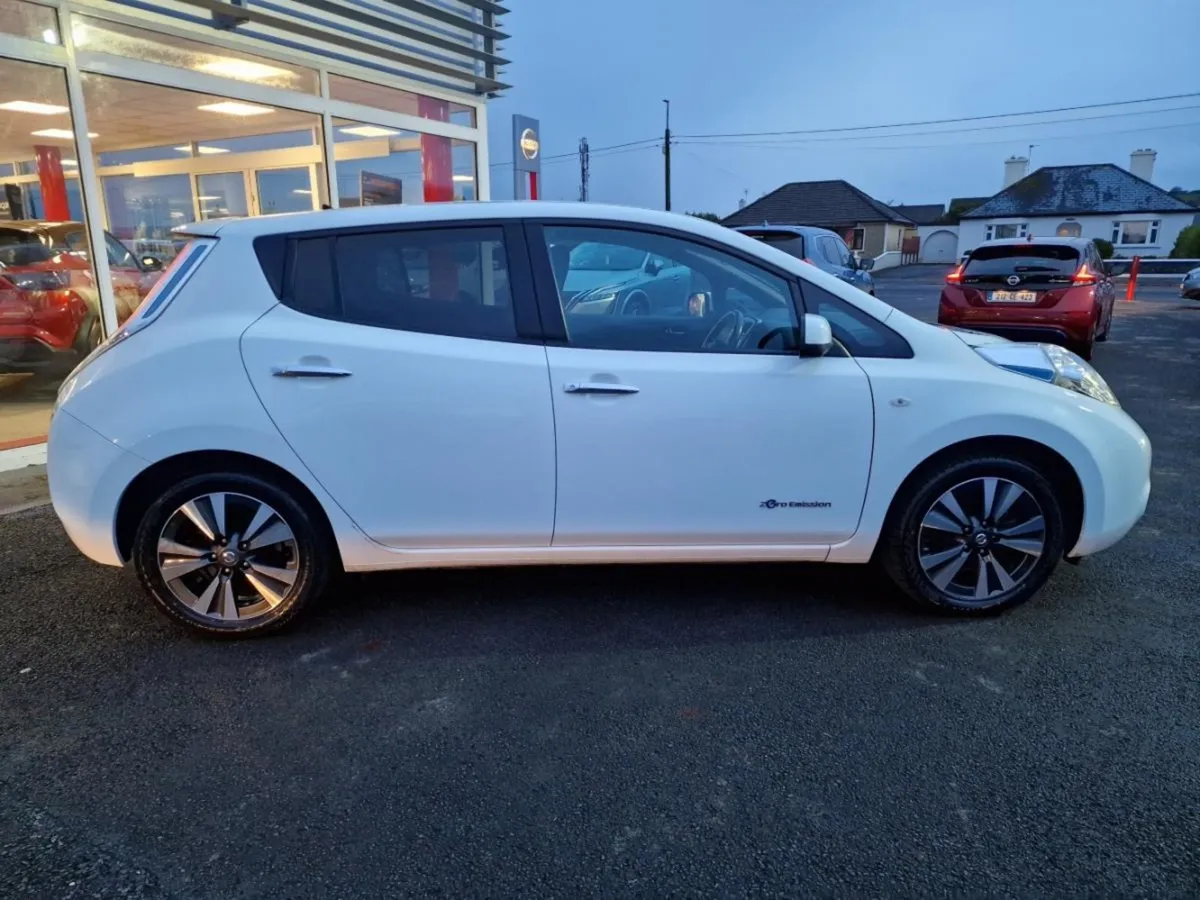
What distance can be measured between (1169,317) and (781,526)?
17604 millimetres

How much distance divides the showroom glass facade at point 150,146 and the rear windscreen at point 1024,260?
6.60 meters

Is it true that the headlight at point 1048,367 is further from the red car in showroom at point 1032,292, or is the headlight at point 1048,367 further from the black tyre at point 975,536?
the red car in showroom at point 1032,292

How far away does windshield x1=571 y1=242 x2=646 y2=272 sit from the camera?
10.5 ft

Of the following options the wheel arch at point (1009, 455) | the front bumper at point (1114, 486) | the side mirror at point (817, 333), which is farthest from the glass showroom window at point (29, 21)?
the front bumper at point (1114, 486)

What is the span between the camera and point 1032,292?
9.69 m

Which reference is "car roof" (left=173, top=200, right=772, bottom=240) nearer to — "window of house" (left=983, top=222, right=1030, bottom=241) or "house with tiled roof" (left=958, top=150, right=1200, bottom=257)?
"house with tiled roof" (left=958, top=150, right=1200, bottom=257)

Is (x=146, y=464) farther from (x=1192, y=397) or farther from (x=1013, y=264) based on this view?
(x=1013, y=264)

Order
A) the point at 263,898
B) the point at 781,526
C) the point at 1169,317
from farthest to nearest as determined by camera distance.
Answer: the point at 1169,317 < the point at 781,526 < the point at 263,898

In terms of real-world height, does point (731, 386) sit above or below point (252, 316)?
below

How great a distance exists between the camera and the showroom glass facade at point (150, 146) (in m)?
6.30

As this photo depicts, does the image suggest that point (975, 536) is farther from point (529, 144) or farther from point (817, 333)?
point (529, 144)

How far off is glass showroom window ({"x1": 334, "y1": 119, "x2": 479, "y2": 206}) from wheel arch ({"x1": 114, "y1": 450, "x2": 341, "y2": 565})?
651 cm

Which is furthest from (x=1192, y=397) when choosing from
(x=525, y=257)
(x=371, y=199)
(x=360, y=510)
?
(x=371, y=199)

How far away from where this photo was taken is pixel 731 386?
3.04 m
